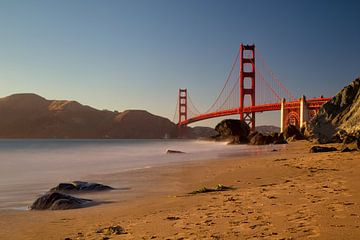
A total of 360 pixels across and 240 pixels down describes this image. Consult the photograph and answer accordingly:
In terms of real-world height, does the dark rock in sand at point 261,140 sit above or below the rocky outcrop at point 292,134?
below

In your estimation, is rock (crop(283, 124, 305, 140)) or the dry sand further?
rock (crop(283, 124, 305, 140))

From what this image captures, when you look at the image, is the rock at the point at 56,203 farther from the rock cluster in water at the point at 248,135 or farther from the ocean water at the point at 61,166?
the rock cluster in water at the point at 248,135

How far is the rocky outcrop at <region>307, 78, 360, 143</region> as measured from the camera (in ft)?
48.0

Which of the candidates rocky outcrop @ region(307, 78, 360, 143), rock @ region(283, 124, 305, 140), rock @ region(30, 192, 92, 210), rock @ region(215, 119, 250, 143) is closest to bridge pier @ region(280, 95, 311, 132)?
rock @ region(215, 119, 250, 143)

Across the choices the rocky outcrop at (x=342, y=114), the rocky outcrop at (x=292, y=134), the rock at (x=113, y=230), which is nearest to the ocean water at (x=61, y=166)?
the rock at (x=113, y=230)

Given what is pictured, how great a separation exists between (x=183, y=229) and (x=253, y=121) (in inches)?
2128

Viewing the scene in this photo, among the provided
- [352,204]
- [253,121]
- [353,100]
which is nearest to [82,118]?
[253,121]

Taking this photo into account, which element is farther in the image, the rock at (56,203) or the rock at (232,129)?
the rock at (232,129)

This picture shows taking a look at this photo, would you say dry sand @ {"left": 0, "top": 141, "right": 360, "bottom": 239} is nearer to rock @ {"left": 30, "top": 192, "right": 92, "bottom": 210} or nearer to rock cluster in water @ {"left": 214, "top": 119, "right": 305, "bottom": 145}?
rock @ {"left": 30, "top": 192, "right": 92, "bottom": 210}

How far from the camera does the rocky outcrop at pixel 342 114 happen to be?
14.6m

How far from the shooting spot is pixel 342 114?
1583 cm

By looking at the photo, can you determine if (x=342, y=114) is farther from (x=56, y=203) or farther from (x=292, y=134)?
(x=292, y=134)

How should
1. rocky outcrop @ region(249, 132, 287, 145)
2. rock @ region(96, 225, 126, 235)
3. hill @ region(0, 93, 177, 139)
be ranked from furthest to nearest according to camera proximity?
hill @ region(0, 93, 177, 139), rocky outcrop @ region(249, 132, 287, 145), rock @ region(96, 225, 126, 235)

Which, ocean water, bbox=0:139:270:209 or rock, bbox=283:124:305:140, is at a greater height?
rock, bbox=283:124:305:140
